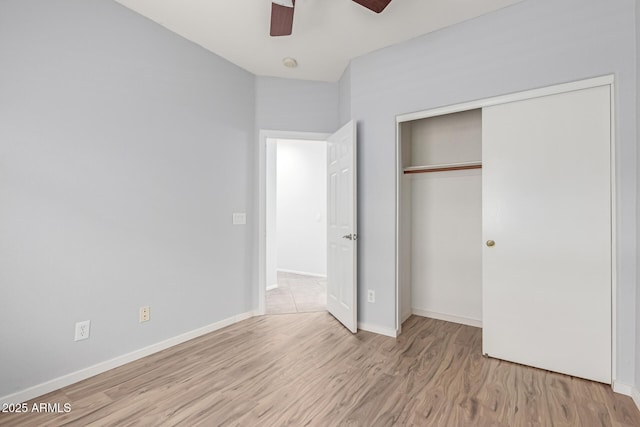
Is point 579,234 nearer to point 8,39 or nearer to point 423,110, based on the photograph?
point 423,110

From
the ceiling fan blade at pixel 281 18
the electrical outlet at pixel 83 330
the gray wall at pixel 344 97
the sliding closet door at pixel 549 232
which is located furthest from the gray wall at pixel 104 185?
the sliding closet door at pixel 549 232

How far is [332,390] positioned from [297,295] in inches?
93.7

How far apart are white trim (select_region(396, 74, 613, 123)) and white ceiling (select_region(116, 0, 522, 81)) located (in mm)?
695

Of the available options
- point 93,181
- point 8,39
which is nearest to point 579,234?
point 93,181

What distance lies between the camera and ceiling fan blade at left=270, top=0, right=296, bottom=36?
2047 millimetres

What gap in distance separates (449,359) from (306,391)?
3.99 ft

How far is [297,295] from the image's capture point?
14.1 ft

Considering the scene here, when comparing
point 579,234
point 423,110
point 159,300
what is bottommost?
point 159,300

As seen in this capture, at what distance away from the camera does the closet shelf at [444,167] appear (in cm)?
299

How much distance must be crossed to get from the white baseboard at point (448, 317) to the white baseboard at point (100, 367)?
217cm

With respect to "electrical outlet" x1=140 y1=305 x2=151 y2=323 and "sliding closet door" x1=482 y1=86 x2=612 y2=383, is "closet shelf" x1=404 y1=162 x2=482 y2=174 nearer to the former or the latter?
"sliding closet door" x1=482 y1=86 x2=612 y2=383

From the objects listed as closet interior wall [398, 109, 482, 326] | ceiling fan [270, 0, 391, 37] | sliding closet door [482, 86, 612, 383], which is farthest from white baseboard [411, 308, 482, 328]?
ceiling fan [270, 0, 391, 37]

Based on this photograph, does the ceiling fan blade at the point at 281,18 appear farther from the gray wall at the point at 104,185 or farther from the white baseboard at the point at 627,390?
the white baseboard at the point at 627,390

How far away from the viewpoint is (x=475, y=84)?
2449 mm
